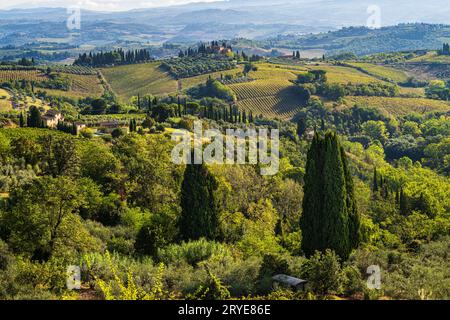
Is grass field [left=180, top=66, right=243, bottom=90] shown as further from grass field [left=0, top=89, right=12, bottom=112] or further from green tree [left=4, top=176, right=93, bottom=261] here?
green tree [left=4, top=176, right=93, bottom=261]

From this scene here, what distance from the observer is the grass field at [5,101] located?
97438 millimetres

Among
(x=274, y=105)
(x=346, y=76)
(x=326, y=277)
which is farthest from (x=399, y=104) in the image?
(x=326, y=277)

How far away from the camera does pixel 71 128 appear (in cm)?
6588

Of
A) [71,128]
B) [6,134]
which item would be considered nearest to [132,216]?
[6,134]

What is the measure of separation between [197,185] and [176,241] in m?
3.47

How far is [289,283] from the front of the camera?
22.2 metres

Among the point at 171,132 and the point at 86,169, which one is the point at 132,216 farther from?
the point at 171,132

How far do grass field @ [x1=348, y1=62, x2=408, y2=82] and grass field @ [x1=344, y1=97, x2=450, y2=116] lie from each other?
3540cm

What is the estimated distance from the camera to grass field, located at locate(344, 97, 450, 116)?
5162 inches

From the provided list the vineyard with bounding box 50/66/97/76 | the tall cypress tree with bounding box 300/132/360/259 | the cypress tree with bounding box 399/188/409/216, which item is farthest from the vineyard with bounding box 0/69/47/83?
the tall cypress tree with bounding box 300/132/360/259

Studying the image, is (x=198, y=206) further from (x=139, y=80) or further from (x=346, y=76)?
(x=139, y=80)

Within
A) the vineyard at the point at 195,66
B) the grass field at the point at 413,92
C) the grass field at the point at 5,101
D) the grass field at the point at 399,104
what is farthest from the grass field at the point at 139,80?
the grass field at the point at 413,92

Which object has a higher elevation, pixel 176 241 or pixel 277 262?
pixel 277 262

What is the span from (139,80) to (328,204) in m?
141
